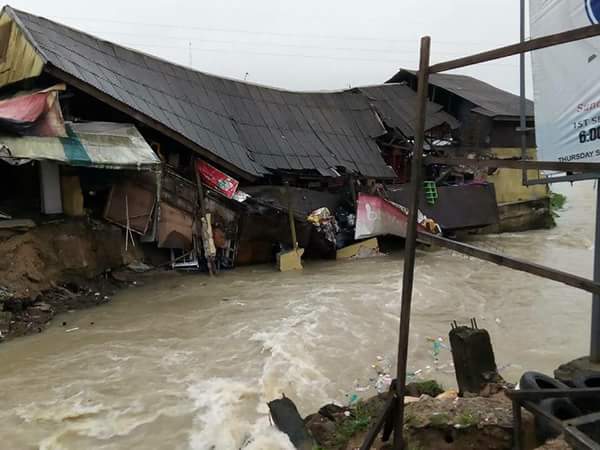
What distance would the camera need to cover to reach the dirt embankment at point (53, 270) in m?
7.74

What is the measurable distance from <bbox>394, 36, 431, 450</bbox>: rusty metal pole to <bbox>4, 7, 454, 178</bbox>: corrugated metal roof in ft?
26.4

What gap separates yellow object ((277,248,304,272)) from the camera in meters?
11.7

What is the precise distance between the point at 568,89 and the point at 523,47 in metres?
1.79

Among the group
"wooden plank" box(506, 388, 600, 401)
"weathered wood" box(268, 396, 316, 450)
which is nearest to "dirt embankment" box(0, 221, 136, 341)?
"weathered wood" box(268, 396, 316, 450)

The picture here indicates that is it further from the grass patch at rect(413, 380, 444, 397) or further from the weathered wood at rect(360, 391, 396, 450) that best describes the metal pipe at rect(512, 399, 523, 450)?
the grass patch at rect(413, 380, 444, 397)

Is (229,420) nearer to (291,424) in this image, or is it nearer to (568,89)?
(291,424)

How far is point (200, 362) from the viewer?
6.52 meters

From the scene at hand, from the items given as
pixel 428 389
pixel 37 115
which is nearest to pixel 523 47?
pixel 428 389

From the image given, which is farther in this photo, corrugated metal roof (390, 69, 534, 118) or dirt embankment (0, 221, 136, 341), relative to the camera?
corrugated metal roof (390, 69, 534, 118)

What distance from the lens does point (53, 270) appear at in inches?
345

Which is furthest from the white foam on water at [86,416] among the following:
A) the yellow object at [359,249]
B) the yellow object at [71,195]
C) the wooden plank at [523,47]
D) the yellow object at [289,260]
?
the yellow object at [359,249]

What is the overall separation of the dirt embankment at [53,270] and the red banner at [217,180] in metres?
2.19

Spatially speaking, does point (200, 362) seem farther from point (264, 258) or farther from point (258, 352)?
point (264, 258)

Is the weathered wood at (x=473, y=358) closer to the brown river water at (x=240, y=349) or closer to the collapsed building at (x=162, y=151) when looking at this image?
the brown river water at (x=240, y=349)
